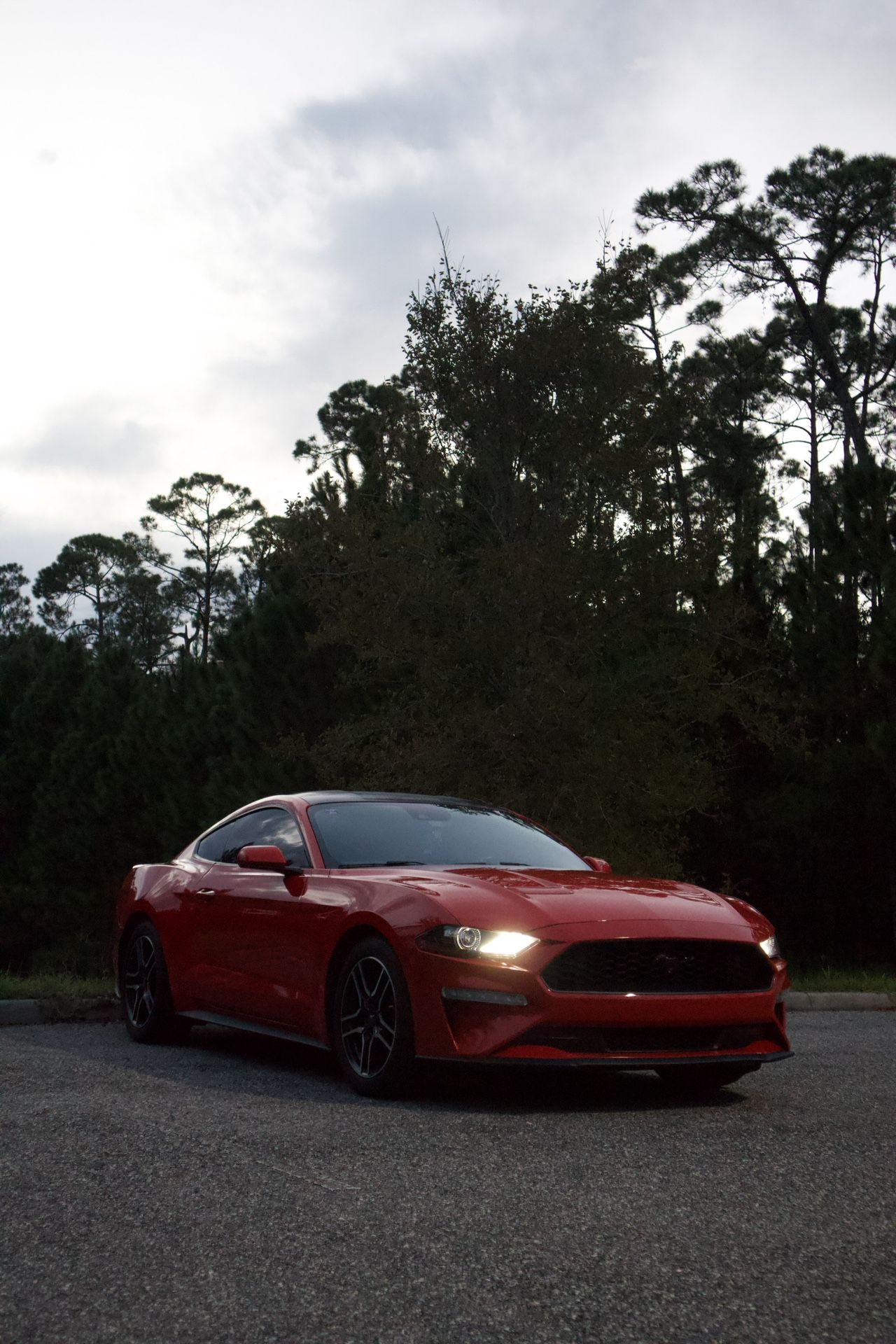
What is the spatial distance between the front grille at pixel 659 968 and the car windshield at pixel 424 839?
4.07ft

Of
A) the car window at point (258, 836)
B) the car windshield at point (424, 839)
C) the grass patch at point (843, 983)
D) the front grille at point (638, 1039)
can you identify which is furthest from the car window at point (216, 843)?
the grass patch at point (843, 983)

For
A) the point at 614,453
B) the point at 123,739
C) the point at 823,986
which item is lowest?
the point at 823,986

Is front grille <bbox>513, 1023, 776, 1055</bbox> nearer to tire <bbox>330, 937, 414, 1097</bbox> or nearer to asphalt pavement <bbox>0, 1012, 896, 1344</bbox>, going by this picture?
asphalt pavement <bbox>0, 1012, 896, 1344</bbox>

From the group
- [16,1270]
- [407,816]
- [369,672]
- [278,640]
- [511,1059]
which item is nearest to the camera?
[16,1270]

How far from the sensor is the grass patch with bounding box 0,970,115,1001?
976 cm

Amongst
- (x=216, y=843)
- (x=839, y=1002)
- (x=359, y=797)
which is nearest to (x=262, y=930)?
(x=359, y=797)

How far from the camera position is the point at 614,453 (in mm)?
20922

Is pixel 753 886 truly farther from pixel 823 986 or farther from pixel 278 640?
pixel 823 986

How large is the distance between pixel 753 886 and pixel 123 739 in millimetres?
17364

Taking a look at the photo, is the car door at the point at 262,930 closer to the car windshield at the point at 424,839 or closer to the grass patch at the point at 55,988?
the car windshield at the point at 424,839

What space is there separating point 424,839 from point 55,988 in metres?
3.73

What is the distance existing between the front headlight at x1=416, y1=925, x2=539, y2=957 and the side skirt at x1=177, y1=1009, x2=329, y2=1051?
1.00 meters

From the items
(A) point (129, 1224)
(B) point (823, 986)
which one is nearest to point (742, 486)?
(B) point (823, 986)

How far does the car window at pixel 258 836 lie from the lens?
7.81 m
